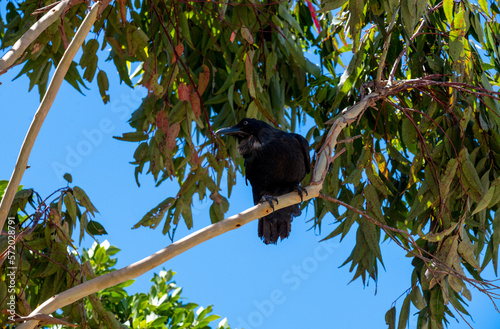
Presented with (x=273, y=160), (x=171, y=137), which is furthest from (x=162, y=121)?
(x=273, y=160)

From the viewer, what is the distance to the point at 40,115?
177 centimetres

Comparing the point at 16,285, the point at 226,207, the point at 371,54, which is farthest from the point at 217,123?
the point at 16,285

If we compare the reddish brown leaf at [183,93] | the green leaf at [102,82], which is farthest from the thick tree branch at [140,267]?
the green leaf at [102,82]

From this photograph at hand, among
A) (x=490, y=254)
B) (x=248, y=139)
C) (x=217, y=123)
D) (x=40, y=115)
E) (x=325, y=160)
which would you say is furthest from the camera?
(x=217, y=123)

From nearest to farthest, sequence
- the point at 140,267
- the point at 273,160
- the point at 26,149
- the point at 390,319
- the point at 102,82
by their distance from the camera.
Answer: the point at 26,149
the point at 140,267
the point at 390,319
the point at 102,82
the point at 273,160

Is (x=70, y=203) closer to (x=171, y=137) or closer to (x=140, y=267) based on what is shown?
(x=171, y=137)

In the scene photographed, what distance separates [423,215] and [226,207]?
1.06 metres

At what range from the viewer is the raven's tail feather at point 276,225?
3.50 meters

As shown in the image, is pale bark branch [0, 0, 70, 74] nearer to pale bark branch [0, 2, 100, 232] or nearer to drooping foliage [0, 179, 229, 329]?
pale bark branch [0, 2, 100, 232]

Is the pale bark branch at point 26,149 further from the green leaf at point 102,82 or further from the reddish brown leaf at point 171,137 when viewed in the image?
the green leaf at point 102,82

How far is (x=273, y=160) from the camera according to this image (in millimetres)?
3436

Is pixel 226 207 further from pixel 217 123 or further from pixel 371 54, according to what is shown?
pixel 371 54

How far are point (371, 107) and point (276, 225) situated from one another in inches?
35.5

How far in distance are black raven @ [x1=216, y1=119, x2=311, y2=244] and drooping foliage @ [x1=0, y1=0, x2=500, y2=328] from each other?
18 cm
